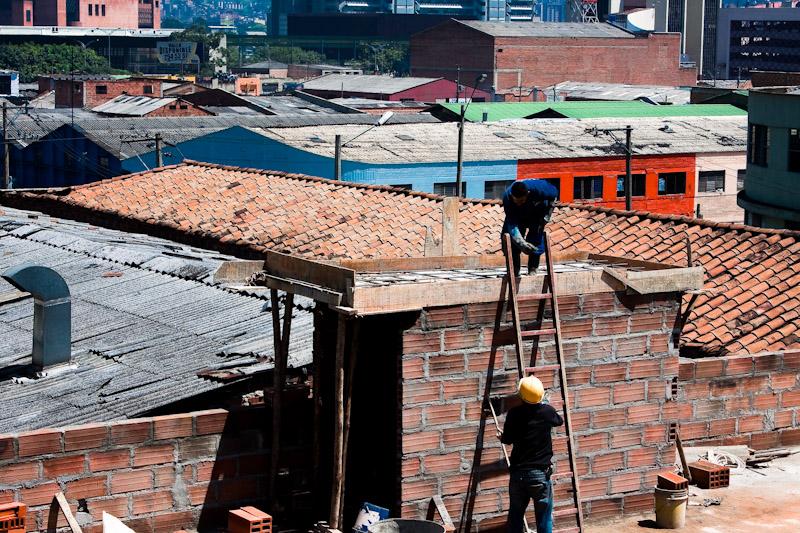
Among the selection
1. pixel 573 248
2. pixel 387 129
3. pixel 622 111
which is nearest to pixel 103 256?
pixel 573 248

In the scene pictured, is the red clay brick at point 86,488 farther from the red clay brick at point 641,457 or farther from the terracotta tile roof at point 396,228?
the terracotta tile roof at point 396,228

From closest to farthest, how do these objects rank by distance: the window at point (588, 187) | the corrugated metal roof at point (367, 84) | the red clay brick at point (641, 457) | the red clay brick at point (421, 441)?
the red clay brick at point (421, 441) → the red clay brick at point (641, 457) → the window at point (588, 187) → the corrugated metal roof at point (367, 84)

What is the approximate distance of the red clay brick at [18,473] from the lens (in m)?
11.0

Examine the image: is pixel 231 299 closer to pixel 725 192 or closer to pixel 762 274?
pixel 762 274

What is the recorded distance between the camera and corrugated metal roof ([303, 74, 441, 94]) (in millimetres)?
105500

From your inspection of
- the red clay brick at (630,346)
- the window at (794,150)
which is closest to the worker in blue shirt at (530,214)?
the red clay brick at (630,346)

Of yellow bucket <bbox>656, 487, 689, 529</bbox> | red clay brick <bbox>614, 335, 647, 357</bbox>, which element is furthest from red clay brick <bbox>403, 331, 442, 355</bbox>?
yellow bucket <bbox>656, 487, 689, 529</bbox>

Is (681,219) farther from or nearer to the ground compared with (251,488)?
farther from the ground

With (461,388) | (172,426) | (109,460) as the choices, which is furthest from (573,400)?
(109,460)

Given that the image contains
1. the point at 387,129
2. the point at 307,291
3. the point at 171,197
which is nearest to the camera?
the point at 307,291

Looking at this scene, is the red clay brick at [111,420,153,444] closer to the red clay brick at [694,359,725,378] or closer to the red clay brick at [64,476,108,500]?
the red clay brick at [64,476,108,500]

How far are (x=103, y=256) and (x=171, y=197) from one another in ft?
31.4

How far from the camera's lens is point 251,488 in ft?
39.6

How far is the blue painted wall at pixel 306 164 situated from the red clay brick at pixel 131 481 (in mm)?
38913
